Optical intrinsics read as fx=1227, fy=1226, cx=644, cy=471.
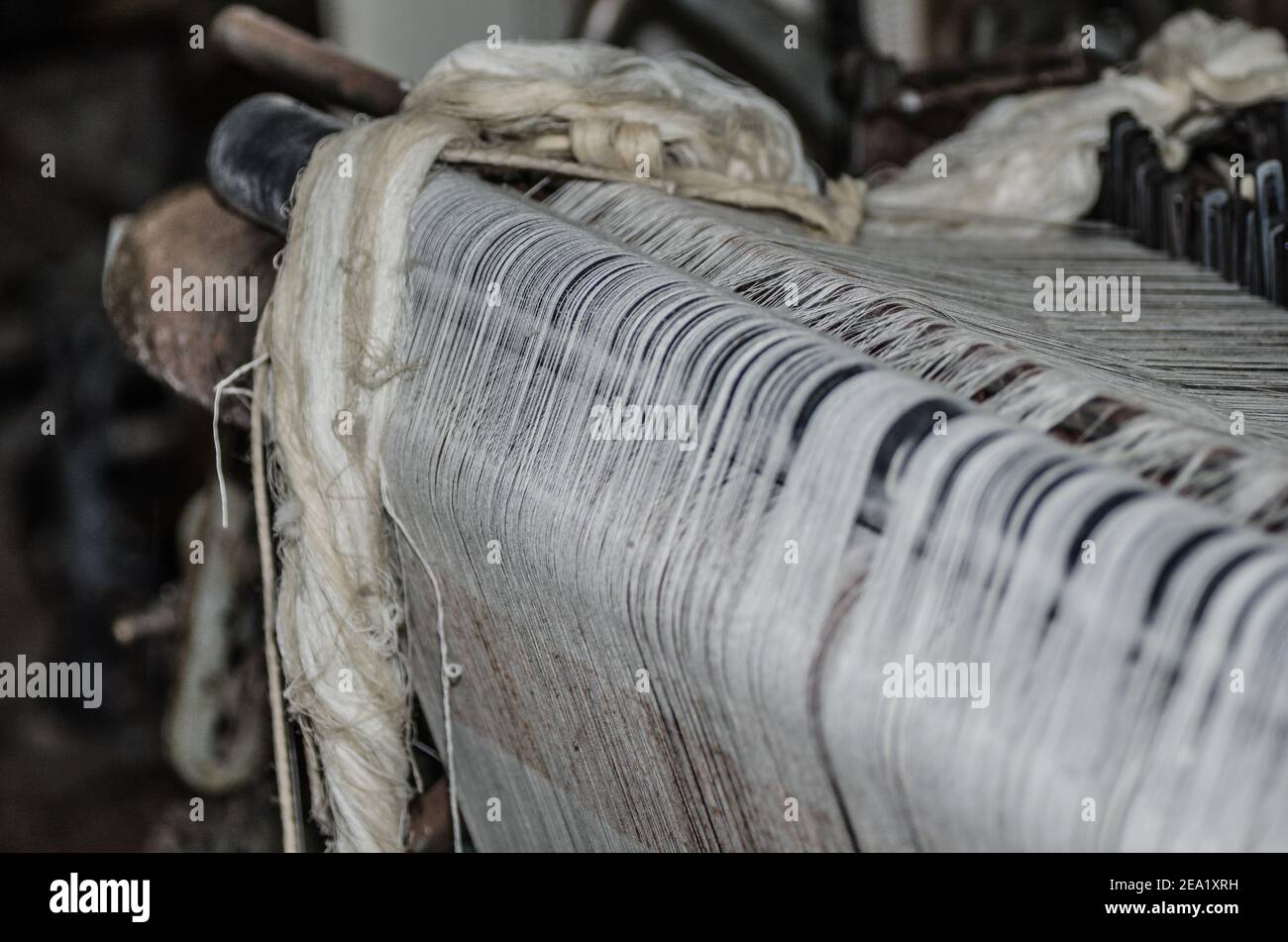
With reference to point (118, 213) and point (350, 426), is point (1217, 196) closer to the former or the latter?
point (350, 426)

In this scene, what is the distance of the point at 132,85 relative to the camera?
2561mm

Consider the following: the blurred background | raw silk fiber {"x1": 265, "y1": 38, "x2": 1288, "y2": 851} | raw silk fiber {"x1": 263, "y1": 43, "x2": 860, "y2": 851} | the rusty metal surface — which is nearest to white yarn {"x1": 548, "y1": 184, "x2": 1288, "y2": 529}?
raw silk fiber {"x1": 265, "y1": 38, "x2": 1288, "y2": 851}

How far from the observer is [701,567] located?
48 centimetres

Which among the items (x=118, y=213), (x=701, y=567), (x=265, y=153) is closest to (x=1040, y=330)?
(x=701, y=567)

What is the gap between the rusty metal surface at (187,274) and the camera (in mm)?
835

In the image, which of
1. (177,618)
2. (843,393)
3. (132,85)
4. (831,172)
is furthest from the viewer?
(132,85)

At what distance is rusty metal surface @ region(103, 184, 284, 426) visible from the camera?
835 millimetres

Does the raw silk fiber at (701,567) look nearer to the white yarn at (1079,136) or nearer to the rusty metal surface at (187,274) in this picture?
the rusty metal surface at (187,274)

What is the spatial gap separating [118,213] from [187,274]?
6.35 ft

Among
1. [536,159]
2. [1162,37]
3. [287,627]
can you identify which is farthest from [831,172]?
[287,627]

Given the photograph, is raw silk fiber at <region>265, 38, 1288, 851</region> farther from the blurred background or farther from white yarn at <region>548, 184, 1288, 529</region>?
the blurred background
